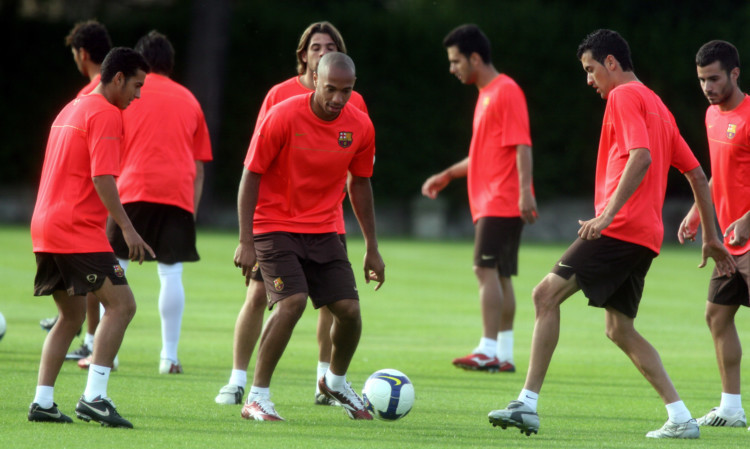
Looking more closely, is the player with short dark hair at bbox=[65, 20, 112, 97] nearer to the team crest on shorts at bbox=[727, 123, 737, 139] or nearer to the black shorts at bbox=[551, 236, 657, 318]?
the black shorts at bbox=[551, 236, 657, 318]

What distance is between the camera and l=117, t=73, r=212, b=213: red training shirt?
8508 millimetres

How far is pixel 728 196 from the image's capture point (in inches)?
275

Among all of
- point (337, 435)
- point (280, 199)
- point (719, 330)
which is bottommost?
point (337, 435)

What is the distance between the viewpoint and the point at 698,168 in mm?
6719

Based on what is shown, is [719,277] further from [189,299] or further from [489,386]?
[189,299]

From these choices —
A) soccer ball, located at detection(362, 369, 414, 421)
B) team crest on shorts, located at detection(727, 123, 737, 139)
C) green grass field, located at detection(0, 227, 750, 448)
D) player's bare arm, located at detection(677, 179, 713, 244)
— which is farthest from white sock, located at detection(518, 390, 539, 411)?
team crest on shorts, located at detection(727, 123, 737, 139)

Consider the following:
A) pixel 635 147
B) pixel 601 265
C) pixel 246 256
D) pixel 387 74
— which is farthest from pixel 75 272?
pixel 387 74

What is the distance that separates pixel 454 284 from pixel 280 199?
1045cm

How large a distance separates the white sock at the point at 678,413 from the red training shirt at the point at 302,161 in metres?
2.25

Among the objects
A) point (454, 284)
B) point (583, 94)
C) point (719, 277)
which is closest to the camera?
point (719, 277)

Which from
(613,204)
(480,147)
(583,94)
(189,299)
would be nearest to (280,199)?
(613,204)

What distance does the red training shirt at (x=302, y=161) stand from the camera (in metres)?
6.59

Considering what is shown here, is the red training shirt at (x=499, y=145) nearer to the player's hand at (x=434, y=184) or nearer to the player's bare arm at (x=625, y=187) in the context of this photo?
the player's hand at (x=434, y=184)

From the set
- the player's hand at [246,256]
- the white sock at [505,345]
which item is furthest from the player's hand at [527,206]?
the player's hand at [246,256]
